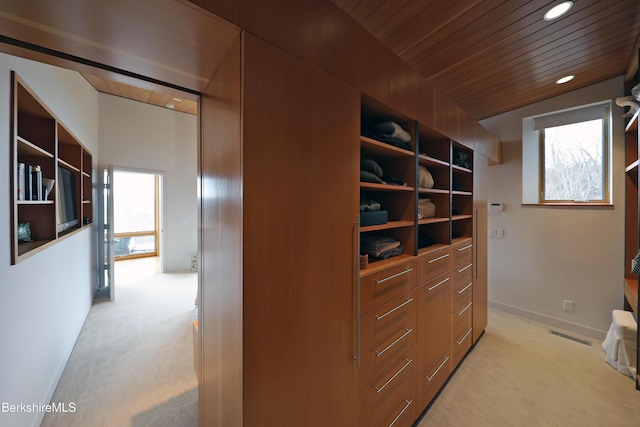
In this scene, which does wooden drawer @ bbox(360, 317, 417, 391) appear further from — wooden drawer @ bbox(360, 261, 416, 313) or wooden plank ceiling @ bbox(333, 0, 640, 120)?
wooden plank ceiling @ bbox(333, 0, 640, 120)

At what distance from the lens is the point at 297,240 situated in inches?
37.5

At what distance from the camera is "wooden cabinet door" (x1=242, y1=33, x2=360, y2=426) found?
2.73 feet

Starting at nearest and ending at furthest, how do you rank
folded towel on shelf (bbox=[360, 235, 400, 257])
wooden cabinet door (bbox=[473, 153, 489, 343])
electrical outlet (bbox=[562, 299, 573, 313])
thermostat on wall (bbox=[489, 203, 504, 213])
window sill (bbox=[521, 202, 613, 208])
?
1. folded towel on shelf (bbox=[360, 235, 400, 257])
2. wooden cabinet door (bbox=[473, 153, 489, 343])
3. window sill (bbox=[521, 202, 613, 208])
4. electrical outlet (bbox=[562, 299, 573, 313])
5. thermostat on wall (bbox=[489, 203, 504, 213])

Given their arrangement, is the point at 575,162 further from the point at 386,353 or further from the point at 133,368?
the point at 133,368

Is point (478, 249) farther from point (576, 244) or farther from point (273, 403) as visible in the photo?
point (273, 403)

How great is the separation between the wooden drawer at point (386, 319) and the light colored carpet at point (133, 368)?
1443 millimetres

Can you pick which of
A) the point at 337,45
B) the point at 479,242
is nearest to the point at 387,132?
the point at 337,45

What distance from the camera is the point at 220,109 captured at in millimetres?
1013

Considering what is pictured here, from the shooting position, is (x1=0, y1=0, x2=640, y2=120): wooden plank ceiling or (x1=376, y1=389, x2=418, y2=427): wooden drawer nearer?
(x1=0, y1=0, x2=640, y2=120): wooden plank ceiling

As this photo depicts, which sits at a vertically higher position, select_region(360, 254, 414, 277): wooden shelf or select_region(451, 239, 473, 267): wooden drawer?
select_region(360, 254, 414, 277): wooden shelf

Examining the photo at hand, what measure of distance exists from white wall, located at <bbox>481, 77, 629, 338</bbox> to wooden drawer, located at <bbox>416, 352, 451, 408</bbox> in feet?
6.83

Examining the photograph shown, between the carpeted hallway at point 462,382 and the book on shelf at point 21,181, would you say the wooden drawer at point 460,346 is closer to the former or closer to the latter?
the carpeted hallway at point 462,382

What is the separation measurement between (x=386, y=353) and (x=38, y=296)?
8.07ft

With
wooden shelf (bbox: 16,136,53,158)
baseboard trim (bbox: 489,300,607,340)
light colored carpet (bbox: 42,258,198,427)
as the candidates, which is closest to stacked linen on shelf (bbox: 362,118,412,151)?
wooden shelf (bbox: 16,136,53,158)
